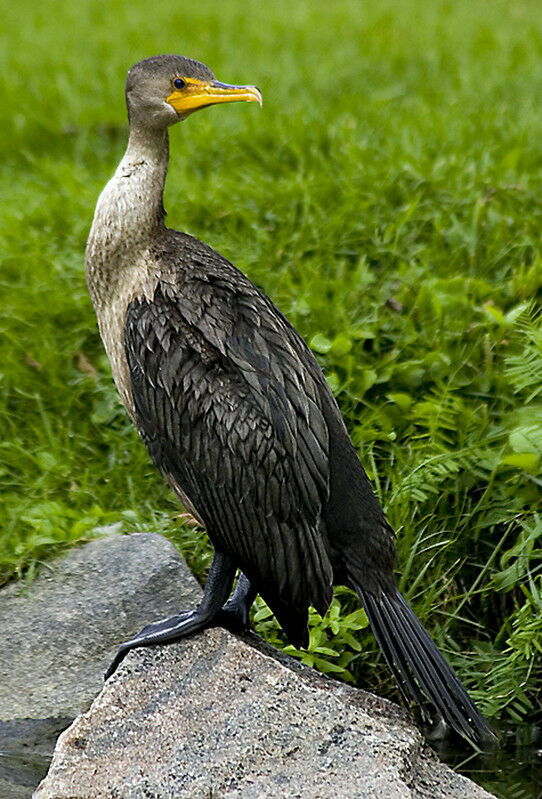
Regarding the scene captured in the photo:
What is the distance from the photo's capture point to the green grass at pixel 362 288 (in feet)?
11.8

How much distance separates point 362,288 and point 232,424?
1959 millimetres

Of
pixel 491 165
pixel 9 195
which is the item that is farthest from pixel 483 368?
pixel 9 195

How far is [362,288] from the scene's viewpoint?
4676mm

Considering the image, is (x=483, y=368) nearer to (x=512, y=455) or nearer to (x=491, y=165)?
(x=512, y=455)

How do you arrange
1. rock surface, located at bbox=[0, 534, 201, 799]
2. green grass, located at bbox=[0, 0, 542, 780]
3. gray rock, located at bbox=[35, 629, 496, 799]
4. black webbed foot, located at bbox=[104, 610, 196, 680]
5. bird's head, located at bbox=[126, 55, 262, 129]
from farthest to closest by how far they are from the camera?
green grass, located at bbox=[0, 0, 542, 780] < rock surface, located at bbox=[0, 534, 201, 799] < bird's head, located at bbox=[126, 55, 262, 129] < black webbed foot, located at bbox=[104, 610, 196, 680] < gray rock, located at bbox=[35, 629, 496, 799]

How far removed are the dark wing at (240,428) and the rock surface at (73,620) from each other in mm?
601

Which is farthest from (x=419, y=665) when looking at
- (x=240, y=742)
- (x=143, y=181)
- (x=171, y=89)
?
(x=171, y=89)

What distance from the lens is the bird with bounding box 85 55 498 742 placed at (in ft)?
9.40

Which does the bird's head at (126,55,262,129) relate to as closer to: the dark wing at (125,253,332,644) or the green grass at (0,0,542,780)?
the dark wing at (125,253,332,644)

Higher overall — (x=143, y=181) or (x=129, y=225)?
(x=143, y=181)

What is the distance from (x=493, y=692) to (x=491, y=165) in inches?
121

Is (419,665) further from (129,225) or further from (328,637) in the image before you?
(129,225)

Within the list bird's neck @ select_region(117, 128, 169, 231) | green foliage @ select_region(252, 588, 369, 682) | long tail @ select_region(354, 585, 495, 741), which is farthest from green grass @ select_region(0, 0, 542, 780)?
bird's neck @ select_region(117, 128, 169, 231)

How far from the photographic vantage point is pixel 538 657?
335 cm
